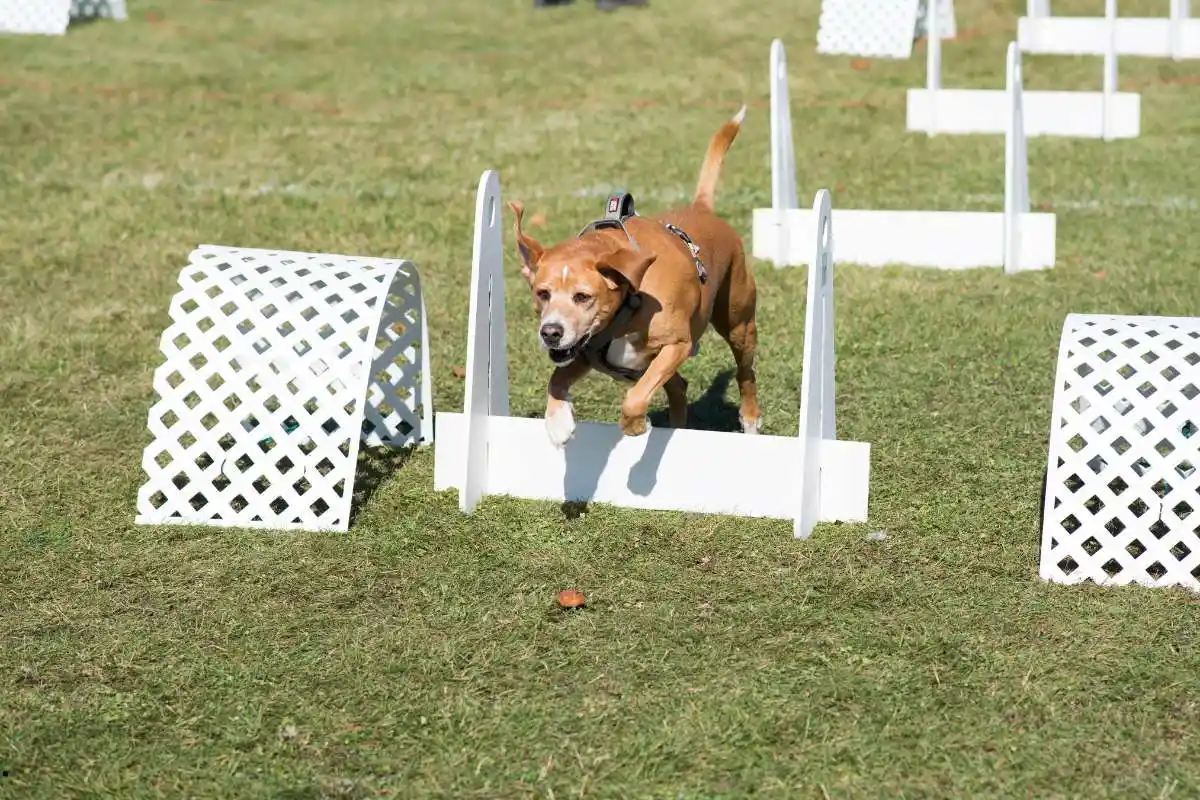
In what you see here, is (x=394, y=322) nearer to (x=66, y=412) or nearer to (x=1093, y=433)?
(x=66, y=412)

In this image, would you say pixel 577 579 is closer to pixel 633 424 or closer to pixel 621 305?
pixel 633 424

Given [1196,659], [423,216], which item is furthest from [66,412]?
[1196,659]

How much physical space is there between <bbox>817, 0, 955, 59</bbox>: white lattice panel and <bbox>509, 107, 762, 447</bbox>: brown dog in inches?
504

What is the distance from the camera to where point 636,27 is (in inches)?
790

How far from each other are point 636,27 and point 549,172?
7.24 m

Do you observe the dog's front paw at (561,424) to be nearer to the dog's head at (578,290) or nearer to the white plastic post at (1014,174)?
the dog's head at (578,290)

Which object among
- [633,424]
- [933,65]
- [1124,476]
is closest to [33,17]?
[933,65]

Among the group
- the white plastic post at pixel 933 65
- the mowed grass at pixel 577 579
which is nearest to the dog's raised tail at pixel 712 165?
the mowed grass at pixel 577 579

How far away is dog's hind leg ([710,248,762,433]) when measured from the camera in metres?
7.00

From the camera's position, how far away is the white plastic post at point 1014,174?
10516mm

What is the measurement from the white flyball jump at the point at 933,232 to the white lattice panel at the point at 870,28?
8253mm

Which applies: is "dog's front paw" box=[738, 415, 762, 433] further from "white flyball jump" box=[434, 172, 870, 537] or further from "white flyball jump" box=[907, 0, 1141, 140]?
"white flyball jump" box=[907, 0, 1141, 140]

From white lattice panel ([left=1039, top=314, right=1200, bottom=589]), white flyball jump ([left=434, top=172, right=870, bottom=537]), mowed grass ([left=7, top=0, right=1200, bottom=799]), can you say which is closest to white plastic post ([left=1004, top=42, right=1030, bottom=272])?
mowed grass ([left=7, top=0, right=1200, bottom=799])

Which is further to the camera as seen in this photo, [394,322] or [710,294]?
[394,322]
